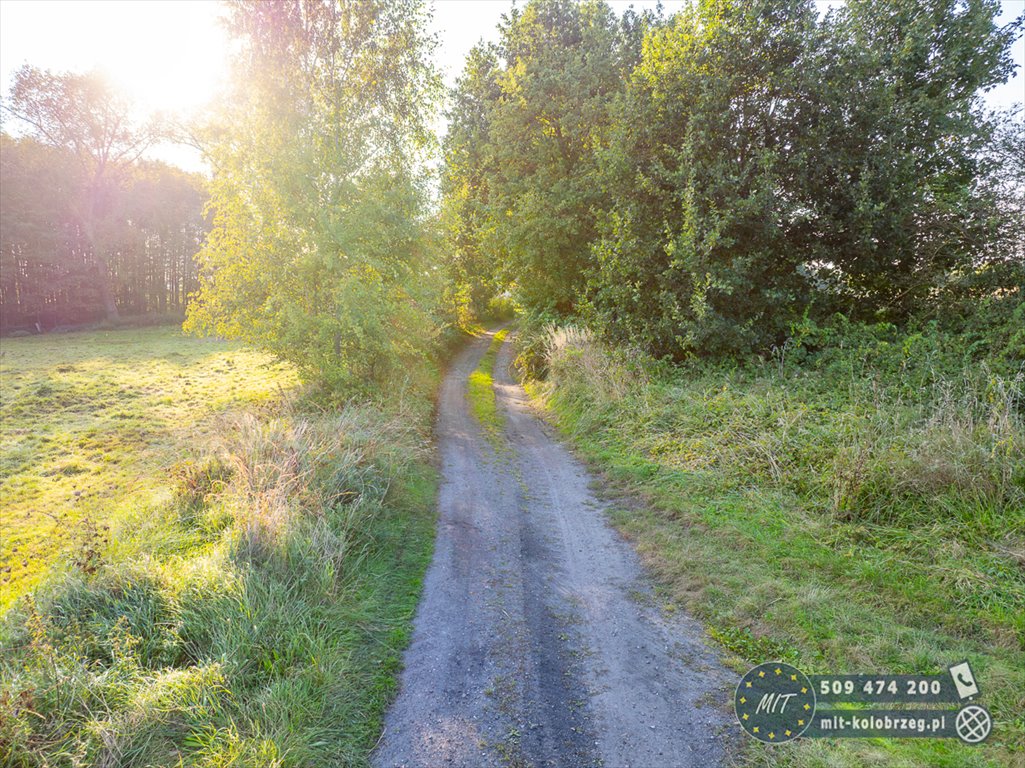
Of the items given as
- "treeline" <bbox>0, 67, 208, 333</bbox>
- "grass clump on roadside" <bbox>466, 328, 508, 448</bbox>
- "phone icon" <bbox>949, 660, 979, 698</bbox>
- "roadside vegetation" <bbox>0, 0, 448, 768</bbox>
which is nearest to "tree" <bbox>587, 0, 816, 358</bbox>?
"grass clump on roadside" <bbox>466, 328, 508, 448</bbox>

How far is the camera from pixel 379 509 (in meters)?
7.20

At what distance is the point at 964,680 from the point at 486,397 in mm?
13546

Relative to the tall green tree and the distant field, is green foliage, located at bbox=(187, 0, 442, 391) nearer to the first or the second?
the distant field

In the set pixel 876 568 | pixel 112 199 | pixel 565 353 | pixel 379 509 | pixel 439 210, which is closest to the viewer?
pixel 876 568

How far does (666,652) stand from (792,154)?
11.5 m

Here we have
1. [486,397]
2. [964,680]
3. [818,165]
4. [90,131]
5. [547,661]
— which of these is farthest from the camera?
[90,131]

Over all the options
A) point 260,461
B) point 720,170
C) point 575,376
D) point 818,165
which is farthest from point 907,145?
point 260,461

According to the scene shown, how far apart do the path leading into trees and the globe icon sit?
1.53m

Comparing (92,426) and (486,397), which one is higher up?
(486,397)

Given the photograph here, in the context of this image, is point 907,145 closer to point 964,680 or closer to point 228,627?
point 964,680

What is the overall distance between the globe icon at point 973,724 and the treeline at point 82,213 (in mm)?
45097

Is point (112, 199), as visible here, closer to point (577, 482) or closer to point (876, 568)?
point (577, 482)

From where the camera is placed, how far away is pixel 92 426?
43.0ft

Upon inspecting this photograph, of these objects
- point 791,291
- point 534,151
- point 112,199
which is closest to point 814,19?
point 791,291
